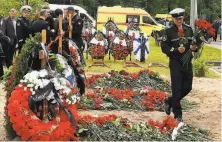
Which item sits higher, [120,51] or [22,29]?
[22,29]

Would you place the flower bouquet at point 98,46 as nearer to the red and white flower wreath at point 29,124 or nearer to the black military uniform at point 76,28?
the black military uniform at point 76,28

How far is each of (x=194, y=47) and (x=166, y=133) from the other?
1649 mm

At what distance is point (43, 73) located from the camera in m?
6.72

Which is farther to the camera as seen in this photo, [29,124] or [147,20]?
[147,20]

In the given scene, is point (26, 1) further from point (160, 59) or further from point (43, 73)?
point (43, 73)

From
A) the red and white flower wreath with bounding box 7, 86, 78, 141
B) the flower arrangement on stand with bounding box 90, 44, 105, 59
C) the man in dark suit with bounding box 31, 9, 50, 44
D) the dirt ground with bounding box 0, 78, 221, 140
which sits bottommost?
the dirt ground with bounding box 0, 78, 221, 140

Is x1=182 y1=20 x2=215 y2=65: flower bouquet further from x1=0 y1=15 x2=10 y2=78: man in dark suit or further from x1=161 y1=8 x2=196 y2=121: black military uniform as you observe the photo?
x1=0 y1=15 x2=10 y2=78: man in dark suit

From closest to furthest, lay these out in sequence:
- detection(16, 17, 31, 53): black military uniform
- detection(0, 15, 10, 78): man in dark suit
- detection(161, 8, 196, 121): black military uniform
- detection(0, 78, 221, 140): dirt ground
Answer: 1. detection(161, 8, 196, 121): black military uniform
2. detection(0, 78, 221, 140): dirt ground
3. detection(16, 17, 31, 53): black military uniform
4. detection(0, 15, 10, 78): man in dark suit

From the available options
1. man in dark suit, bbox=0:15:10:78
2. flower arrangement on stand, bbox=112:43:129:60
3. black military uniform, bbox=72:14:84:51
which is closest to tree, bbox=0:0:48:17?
flower arrangement on stand, bbox=112:43:129:60

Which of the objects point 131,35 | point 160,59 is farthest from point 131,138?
point 160,59

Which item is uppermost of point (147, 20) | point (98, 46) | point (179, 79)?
point (179, 79)

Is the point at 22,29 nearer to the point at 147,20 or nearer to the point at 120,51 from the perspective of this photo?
the point at 120,51

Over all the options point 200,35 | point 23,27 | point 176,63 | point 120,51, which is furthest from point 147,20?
point 200,35

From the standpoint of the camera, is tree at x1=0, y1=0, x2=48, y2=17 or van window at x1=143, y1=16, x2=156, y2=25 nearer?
tree at x1=0, y1=0, x2=48, y2=17
